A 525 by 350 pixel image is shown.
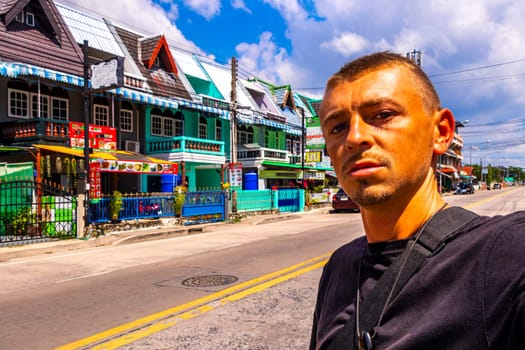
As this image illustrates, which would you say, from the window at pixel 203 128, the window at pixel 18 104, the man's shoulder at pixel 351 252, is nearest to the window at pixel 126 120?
the window at pixel 18 104

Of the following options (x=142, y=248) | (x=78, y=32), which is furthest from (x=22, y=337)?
(x=78, y=32)

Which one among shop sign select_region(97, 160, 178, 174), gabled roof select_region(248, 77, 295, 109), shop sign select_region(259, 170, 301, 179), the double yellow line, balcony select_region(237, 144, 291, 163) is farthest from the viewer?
gabled roof select_region(248, 77, 295, 109)

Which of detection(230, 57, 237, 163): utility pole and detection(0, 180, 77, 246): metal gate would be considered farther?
detection(230, 57, 237, 163): utility pole

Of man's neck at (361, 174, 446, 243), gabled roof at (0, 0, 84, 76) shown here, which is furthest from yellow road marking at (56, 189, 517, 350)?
gabled roof at (0, 0, 84, 76)

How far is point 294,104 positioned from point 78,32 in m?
21.3

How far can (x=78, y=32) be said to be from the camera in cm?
2109

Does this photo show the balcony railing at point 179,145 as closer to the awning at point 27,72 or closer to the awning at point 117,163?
the awning at point 117,163

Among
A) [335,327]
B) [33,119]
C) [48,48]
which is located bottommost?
[335,327]

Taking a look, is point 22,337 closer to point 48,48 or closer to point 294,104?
point 48,48

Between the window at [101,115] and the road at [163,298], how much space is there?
1031cm

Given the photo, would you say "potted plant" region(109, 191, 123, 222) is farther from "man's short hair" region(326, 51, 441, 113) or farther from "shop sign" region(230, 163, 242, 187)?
"man's short hair" region(326, 51, 441, 113)

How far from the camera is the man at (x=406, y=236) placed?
972 mm

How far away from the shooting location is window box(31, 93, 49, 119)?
1792 cm

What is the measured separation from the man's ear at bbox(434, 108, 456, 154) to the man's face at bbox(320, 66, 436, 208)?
29 millimetres
